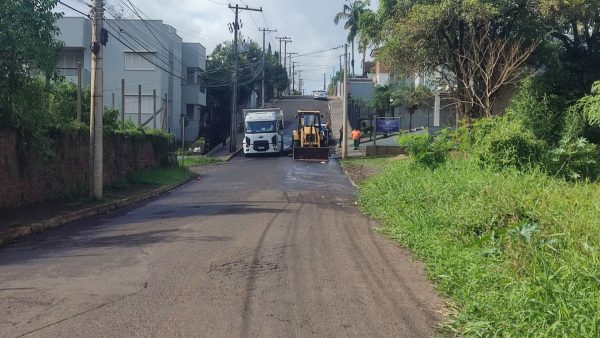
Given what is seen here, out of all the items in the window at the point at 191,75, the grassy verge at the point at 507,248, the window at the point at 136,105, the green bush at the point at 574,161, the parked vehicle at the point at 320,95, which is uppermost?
the parked vehicle at the point at 320,95

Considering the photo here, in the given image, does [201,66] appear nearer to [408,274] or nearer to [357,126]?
[357,126]

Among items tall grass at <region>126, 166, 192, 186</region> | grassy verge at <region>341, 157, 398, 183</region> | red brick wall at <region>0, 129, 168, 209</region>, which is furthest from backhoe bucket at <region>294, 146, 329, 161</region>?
red brick wall at <region>0, 129, 168, 209</region>

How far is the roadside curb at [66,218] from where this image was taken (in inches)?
493

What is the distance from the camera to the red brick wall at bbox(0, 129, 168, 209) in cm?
1538

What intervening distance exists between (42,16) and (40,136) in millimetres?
3662

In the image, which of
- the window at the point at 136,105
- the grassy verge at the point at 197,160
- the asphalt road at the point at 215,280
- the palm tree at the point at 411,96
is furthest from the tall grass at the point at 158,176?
the window at the point at 136,105

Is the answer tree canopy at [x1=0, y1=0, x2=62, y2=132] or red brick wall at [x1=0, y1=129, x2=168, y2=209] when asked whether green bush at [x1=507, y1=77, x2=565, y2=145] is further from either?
tree canopy at [x1=0, y1=0, x2=62, y2=132]

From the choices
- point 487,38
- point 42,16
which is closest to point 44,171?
point 42,16

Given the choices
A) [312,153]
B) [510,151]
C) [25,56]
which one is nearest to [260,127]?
[312,153]

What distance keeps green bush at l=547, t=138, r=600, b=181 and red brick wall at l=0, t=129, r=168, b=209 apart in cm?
1316

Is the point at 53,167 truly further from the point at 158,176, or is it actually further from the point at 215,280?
the point at 215,280

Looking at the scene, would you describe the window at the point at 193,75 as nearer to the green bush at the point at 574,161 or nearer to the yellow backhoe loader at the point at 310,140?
the yellow backhoe loader at the point at 310,140

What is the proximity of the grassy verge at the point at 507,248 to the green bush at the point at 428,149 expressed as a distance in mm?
4351

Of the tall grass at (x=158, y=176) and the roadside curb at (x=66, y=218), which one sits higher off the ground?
the tall grass at (x=158, y=176)
